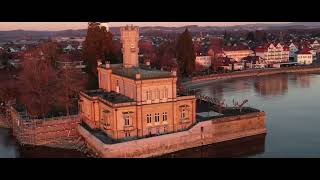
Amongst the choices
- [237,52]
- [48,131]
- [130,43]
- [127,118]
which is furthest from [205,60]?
[127,118]

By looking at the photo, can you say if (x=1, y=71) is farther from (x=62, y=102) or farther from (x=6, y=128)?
(x=62, y=102)

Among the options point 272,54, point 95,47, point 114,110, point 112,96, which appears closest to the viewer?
point 114,110

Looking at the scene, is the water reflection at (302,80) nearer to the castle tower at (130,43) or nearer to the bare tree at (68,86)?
the castle tower at (130,43)

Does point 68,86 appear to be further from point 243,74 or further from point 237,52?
point 237,52

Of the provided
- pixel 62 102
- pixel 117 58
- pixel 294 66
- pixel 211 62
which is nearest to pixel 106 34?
pixel 117 58

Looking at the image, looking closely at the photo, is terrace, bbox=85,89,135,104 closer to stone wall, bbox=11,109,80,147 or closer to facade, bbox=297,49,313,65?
stone wall, bbox=11,109,80,147

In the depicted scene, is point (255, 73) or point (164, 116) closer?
point (164, 116)


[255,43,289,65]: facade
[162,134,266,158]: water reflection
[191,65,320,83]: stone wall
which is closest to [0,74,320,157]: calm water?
[162,134,266,158]: water reflection
